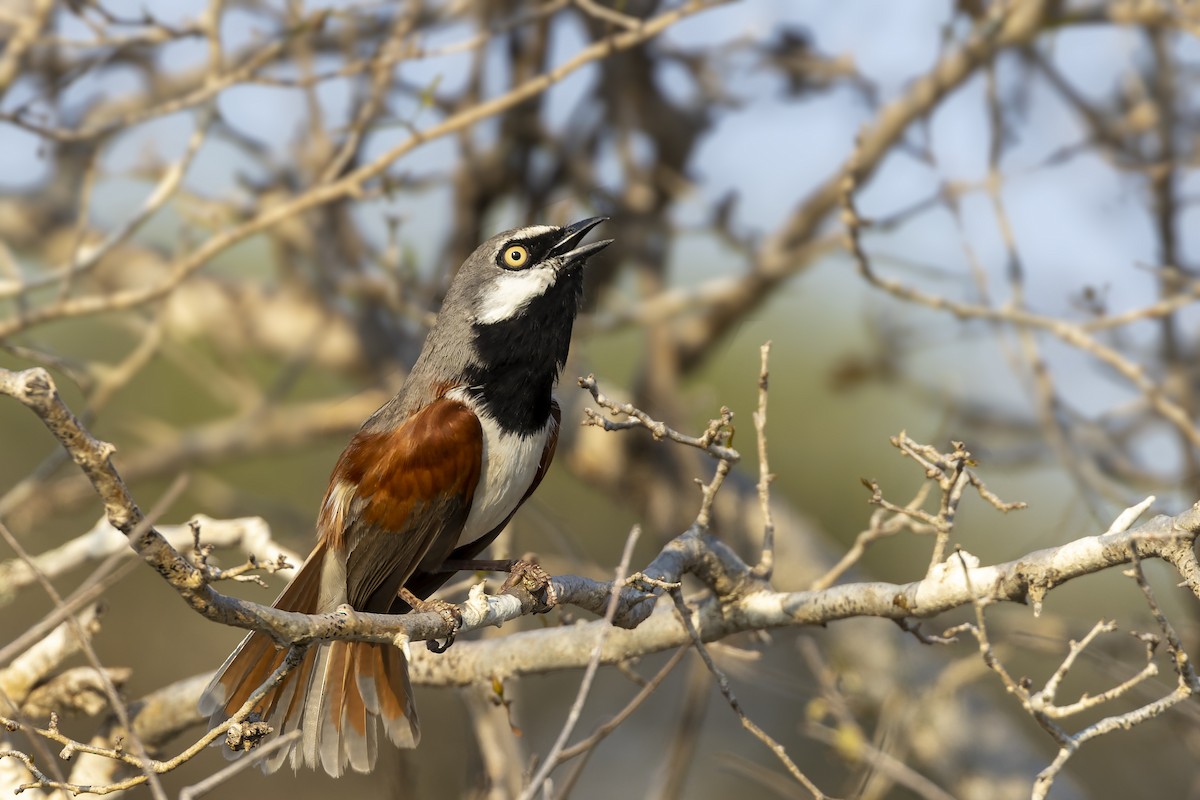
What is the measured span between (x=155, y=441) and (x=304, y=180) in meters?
1.86

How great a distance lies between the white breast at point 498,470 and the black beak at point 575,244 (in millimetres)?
619

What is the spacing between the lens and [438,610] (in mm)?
3082

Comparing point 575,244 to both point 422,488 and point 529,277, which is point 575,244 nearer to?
point 529,277

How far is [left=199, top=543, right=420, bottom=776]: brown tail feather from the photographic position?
3445 mm

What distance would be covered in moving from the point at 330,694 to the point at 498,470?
90 centimetres

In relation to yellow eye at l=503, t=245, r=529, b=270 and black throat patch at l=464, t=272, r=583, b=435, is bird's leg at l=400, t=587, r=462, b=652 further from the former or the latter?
yellow eye at l=503, t=245, r=529, b=270

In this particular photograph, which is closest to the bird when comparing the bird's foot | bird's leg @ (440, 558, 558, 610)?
bird's leg @ (440, 558, 558, 610)

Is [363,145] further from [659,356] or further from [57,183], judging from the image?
[57,183]

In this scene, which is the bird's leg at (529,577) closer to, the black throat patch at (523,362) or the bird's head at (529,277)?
the black throat patch at (523,362)

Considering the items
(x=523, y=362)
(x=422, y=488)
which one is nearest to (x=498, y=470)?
(x=422, y=488)

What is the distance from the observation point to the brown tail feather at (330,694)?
3.45 metres

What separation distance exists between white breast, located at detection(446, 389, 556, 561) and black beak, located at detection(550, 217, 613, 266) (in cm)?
62

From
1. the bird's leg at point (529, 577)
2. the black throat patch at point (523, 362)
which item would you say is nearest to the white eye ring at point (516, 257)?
the black throat patch at point (523, 362)

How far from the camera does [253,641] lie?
11.1 ft
